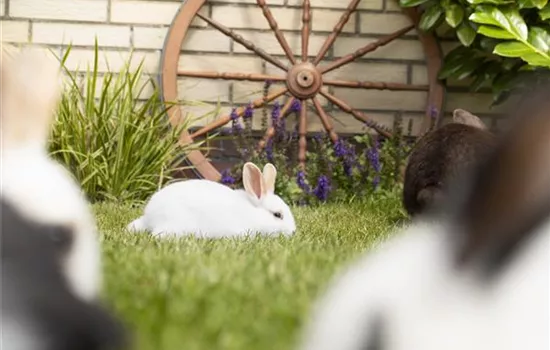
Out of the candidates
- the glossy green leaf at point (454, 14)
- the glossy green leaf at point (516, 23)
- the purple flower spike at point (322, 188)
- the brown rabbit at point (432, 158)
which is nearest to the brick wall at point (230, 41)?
the glossy green leaf at point (454, 14)

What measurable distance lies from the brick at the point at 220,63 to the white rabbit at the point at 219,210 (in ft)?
6.71

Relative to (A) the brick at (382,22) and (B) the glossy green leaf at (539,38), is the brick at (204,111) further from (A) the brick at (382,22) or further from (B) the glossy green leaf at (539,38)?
(B) the glossy green leaf at (539,38)

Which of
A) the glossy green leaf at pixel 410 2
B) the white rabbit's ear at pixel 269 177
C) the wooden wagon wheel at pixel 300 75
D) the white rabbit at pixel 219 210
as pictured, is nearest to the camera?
the white rabbit at pixel 219 210

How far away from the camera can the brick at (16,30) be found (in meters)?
3.60

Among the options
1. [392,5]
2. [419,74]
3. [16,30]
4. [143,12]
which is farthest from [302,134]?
[16,30]

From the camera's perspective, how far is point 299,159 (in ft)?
11.6

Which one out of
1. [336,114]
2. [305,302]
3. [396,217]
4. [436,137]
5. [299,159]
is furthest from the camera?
[336,114]

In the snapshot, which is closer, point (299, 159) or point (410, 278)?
point (410, 278)

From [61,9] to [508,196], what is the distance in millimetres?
3539

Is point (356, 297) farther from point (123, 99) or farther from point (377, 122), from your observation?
point (377, 122)

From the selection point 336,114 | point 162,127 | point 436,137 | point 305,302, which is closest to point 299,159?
point 336,114

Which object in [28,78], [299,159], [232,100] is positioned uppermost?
[28,78]

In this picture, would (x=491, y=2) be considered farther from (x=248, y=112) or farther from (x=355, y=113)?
(x=248, y=112)

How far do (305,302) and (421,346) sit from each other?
0.49ft
